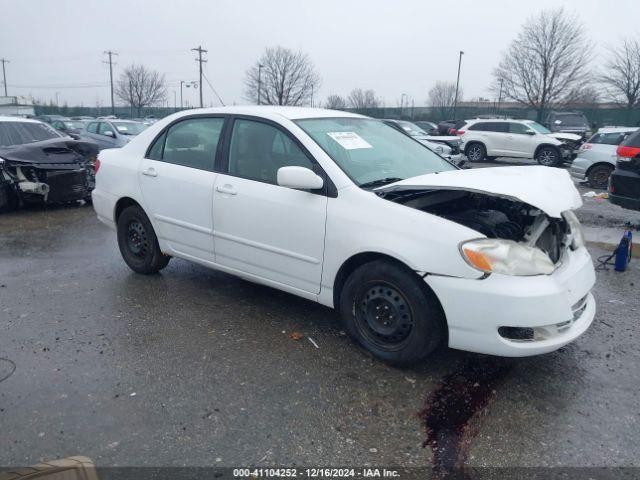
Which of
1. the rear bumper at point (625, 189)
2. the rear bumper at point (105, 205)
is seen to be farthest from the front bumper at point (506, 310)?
the rear bumper at point (625, 189)

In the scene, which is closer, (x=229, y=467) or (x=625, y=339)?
(x=229, y=467)

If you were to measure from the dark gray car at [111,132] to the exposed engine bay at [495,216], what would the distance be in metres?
12.2

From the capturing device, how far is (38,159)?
827cm

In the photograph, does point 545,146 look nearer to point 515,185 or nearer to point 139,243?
point 515,185

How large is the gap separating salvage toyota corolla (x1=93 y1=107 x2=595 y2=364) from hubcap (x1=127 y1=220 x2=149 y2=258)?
3.3 inches

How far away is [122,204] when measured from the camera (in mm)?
5035

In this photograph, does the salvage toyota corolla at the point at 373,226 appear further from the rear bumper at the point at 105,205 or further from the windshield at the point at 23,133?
the windshield at the point at 23,133

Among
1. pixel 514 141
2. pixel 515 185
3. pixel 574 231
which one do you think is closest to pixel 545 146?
pixel 514 141

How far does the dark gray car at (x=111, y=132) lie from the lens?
13992 mm

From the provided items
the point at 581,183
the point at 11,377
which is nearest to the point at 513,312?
the point at 11,377

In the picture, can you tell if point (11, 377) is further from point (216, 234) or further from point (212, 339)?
point (216, 234)

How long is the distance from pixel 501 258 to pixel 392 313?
2.52 ft

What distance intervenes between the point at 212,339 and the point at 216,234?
0.89 meters

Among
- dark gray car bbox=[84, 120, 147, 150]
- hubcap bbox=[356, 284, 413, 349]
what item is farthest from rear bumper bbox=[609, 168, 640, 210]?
dark gray car bbox=[84, 120, 147, 150]
